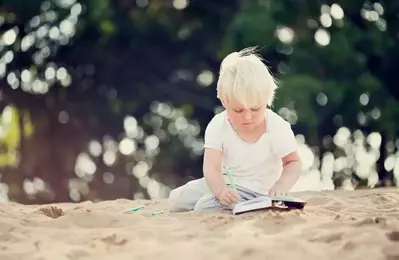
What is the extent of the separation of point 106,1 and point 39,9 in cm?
84

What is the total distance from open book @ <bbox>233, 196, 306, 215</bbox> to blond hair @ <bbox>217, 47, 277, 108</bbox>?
0.39 metres

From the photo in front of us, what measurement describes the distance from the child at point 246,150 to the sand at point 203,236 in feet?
0.50

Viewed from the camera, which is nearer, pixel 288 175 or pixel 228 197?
pixel 228 197

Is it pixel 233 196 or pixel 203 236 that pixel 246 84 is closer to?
pixel 233 196

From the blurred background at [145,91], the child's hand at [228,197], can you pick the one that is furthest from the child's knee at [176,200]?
the blurred background at [145,91]

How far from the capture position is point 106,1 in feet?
32.5

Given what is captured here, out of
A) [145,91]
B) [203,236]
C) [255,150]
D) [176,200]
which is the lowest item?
[203,236]

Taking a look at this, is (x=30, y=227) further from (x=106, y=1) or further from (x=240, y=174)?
(x=106, y=1)

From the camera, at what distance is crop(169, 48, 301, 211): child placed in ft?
10.8

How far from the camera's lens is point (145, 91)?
10078mm

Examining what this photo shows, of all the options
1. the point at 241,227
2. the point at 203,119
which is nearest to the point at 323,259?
the point at 241,227

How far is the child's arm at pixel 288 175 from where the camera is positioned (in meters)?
3.38

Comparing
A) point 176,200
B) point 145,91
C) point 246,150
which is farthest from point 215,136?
point 145,91

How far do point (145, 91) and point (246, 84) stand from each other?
6925 mm
